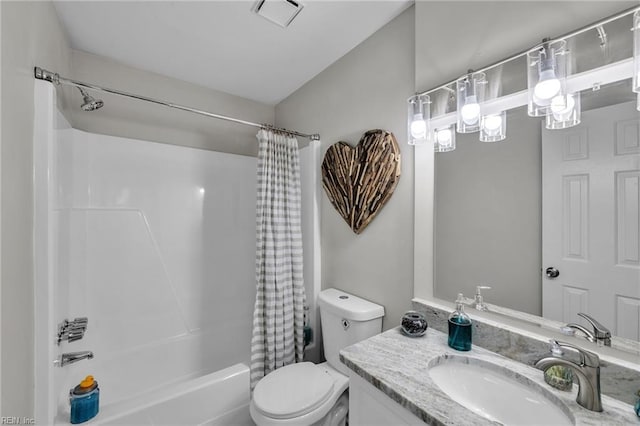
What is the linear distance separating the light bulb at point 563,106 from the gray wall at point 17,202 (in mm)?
1715

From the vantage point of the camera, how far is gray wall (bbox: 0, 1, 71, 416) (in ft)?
2.53

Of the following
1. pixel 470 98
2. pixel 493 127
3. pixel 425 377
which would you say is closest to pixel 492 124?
pixel 493 127

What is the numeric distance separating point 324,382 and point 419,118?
141 cm

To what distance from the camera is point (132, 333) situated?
1.84 m

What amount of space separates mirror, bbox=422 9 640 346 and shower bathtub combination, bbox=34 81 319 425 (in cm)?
107

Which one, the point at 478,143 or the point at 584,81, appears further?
the point at 478,143

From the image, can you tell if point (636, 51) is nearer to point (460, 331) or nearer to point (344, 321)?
point (460, 331)

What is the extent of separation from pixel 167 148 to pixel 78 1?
2.97 ft

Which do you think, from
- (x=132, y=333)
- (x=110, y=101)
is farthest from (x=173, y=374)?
(x=110, y=101)

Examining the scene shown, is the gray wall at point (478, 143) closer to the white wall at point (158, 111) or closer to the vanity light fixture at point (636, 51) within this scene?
the vanity light fixture at point (636, 51)

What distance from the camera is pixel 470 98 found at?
104cm

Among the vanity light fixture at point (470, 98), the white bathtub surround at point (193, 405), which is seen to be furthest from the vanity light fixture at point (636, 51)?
the white bathtub surround at point (193, 405)

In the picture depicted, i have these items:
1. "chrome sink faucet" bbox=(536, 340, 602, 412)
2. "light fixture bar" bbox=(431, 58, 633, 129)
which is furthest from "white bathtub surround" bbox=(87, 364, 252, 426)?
"light fixture bar" bbox=(431, 58, 633, 129)

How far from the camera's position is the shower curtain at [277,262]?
1690 mm
